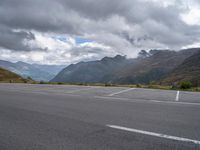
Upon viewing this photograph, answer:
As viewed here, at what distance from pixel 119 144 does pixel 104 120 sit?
2236 mm

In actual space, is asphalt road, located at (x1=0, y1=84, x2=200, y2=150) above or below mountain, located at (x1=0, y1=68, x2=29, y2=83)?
below

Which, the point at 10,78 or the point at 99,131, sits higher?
the point at 10,78

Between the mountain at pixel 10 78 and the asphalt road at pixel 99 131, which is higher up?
the mountain at pixel 10 78

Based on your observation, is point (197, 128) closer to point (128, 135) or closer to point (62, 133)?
point (128, 135)

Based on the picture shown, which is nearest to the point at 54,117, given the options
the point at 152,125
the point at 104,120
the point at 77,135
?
the point at 104,120

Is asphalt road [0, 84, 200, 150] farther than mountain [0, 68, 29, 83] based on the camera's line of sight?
No

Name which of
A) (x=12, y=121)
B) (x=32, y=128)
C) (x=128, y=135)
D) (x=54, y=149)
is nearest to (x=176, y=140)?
(x=128, y=135)

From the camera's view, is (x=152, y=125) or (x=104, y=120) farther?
(x=104, y=120)

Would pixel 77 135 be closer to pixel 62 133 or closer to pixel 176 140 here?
pixel 62 133

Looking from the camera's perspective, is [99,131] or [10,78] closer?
[99,131]

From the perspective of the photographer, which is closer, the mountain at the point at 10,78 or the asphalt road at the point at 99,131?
the asphalt road at the point at 99,131

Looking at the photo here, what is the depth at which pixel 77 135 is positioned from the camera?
5305mm

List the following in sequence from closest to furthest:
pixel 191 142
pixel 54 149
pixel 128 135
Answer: pixel 54 149 → pixel 191 142 → pixel 128 135

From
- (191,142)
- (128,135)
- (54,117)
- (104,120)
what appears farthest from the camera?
(54,117)
